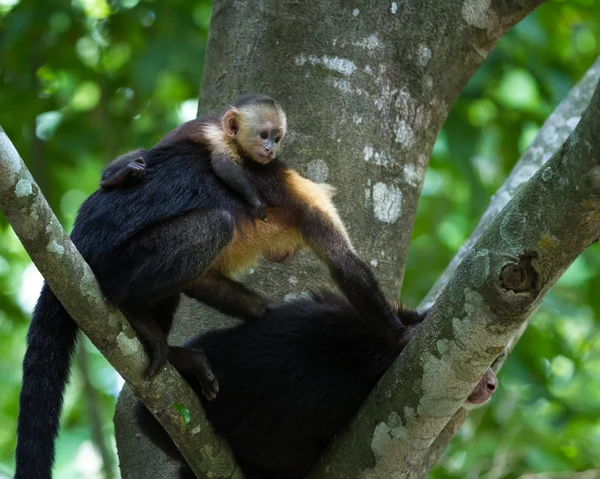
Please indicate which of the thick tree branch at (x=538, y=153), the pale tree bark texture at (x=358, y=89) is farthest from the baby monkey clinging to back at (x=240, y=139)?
the thick tree branch at (x=538, y=153)

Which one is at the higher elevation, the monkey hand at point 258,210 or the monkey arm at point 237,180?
the monkey arm at point 237,180

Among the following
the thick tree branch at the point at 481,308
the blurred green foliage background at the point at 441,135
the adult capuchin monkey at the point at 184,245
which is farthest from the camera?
the blurred green foliage background at the point at 441,135

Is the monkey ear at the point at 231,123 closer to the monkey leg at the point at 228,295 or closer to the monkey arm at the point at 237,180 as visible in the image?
the monkey arm at the point at 237,180

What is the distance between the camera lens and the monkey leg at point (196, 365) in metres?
2.94

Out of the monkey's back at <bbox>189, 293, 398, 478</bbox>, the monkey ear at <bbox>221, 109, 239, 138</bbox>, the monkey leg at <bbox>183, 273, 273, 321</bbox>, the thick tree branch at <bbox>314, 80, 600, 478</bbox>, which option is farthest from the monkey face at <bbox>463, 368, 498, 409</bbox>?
the monkey ear at <bbox>221, 109, 239, 138</bbox>

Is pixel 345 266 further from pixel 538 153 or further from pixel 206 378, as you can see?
pixel 538 153

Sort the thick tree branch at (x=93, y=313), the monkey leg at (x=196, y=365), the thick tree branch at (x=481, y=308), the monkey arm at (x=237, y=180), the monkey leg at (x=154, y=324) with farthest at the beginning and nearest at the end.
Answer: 1. the monkey arm at (x=237, y=180)
2. the monkey leg at (x=196, y=365)
3. the monkey leg at (x=154, y=324)
4. the thick tree branch at (x=93, y=313)
5. the thick tree branch at (x=481, y=308)

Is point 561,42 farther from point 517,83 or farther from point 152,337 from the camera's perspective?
point 152,337

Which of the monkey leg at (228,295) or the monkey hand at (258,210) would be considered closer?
the monkey hand at (258,210)

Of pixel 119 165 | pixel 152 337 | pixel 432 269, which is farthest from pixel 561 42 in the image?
pixel 152 337

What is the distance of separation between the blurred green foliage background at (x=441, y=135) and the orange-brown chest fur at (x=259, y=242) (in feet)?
4.86

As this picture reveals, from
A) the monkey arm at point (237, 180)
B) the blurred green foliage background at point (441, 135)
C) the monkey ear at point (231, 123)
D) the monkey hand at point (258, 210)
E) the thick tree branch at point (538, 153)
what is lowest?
the blurred green foliage background at point (441, 135)

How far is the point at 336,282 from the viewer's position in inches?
126

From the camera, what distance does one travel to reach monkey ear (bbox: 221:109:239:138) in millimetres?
3396
